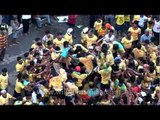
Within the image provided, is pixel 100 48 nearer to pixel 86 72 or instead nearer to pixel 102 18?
pixel 86 72

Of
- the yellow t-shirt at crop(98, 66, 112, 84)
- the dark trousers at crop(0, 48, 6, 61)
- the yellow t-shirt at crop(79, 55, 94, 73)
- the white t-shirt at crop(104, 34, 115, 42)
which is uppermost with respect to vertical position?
the white t-shirt at crop(104, 34, 115, 42)

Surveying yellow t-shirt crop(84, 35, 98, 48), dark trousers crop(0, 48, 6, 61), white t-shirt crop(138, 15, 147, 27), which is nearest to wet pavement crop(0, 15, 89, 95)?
dark trousers crop(0, 48, 6, 61)

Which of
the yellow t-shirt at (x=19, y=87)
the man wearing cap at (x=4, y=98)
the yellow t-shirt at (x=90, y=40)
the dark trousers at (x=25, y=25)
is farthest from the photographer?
the dark trousers at (x=25, y=25)

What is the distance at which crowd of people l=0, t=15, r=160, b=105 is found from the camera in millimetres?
8711

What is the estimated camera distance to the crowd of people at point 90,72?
8711 millimetres

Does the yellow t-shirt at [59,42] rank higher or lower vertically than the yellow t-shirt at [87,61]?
higher

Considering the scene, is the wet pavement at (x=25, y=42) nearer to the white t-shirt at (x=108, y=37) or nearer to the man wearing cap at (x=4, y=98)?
the white t-shirt at (x=108, y=37)

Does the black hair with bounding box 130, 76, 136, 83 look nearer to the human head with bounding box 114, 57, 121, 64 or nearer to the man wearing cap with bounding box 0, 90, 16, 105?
the human head with bounding box 114, 57, 121, 64

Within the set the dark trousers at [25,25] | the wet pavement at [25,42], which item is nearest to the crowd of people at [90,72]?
the wet pavement at [25,42]

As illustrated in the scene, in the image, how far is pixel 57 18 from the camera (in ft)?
40.2

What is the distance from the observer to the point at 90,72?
9406 mm

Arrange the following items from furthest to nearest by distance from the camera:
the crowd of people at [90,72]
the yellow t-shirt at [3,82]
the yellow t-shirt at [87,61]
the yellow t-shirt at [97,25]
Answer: the yellow t-shirt at [97,25], the yellow t-shirt at [87,61], the yellow t-shirt at [3,82], the crowd of people at [90,72]

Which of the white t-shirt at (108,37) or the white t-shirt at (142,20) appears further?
the white t-shirt at (142,20)
